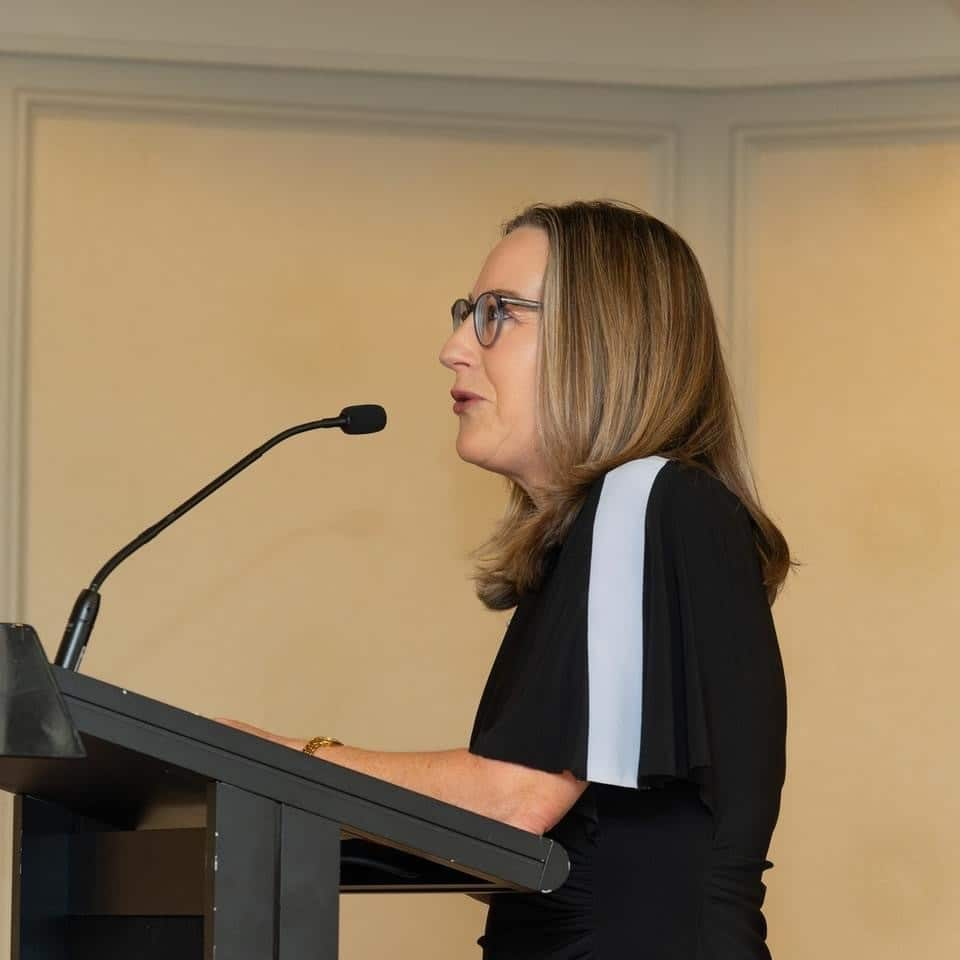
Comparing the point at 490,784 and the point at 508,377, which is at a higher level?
the point at 508,377

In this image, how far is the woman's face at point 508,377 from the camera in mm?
1854

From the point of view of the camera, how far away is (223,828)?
46.1 inches

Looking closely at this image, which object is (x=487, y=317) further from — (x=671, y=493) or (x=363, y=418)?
(x=671, y=493)

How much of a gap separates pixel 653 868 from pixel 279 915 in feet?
1.56

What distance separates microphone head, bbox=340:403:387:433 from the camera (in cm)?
207

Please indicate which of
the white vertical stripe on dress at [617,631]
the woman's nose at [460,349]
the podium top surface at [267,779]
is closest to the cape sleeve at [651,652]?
the white vertical stripe on dress at [617,631]

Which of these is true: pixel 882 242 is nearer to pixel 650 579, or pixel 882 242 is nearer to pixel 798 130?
pixel 798 130

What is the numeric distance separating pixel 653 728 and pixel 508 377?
0.54 m

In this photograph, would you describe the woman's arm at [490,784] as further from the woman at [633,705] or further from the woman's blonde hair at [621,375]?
the woman's blonde hair at [621,375]

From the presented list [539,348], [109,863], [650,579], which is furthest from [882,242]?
[109,863]

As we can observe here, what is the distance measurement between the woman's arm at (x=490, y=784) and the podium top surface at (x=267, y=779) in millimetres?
227

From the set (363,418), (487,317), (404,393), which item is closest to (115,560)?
(363,418)

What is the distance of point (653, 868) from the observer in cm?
155

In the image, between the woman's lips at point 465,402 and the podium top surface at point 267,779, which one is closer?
the podium top surface at point 267,779
